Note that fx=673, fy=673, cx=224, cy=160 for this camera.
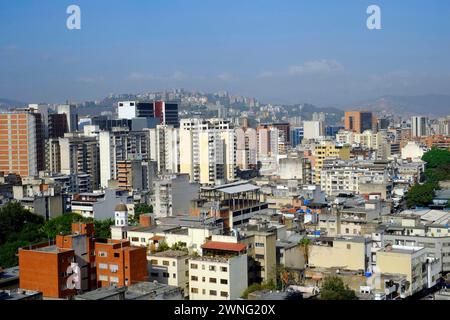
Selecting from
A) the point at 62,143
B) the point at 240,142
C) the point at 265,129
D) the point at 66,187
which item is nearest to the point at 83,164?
the point at 62,143

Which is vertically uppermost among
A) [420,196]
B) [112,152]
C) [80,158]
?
[112,152]

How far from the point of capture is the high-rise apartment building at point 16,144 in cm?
1316

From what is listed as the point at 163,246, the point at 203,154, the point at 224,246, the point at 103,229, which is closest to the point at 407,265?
the point at 224,246

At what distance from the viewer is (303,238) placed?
620 cm

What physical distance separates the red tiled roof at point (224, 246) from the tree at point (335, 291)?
0.78 meters

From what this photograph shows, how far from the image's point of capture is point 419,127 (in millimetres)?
23828

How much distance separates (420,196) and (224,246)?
18.4 ft

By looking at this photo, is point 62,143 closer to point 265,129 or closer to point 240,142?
point 240,142

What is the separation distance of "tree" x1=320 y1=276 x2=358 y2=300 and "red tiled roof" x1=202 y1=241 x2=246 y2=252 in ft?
2.56

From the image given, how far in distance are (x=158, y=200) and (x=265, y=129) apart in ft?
32.6

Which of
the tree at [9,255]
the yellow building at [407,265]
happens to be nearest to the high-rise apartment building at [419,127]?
the yellow building at [407,265]

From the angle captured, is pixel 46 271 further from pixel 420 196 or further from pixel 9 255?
pixel 420 196

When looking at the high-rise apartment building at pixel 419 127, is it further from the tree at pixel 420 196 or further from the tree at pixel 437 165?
the tree at pixel 420 196
